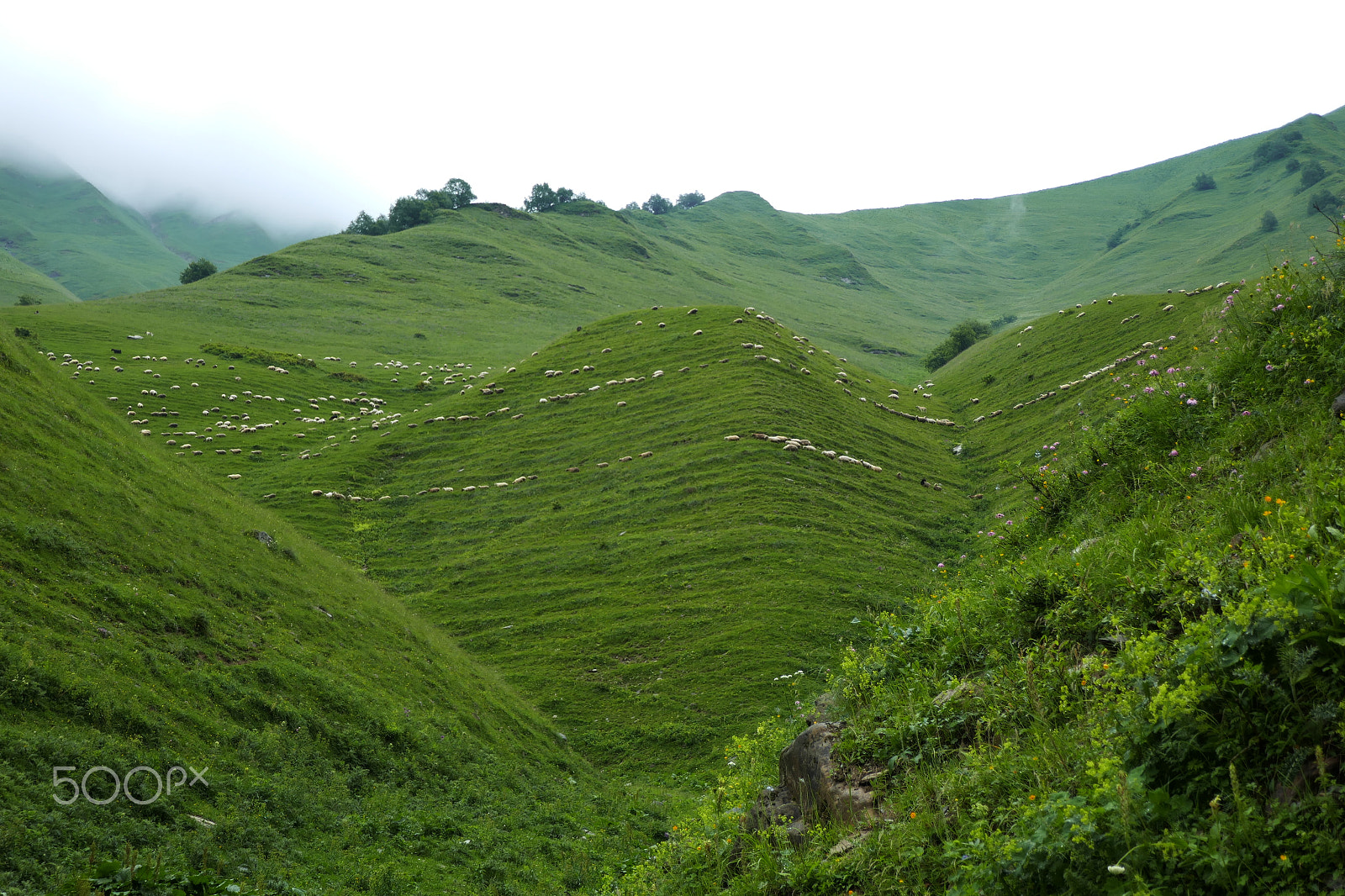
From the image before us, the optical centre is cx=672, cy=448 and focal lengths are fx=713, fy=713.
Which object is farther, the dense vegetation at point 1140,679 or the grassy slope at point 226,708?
the grassy slope at point 226,708

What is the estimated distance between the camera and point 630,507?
33625mm

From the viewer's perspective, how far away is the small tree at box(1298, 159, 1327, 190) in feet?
444

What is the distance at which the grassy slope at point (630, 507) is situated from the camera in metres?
23.4

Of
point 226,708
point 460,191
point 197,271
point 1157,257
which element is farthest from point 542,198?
point 226,708

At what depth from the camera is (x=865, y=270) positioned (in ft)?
561

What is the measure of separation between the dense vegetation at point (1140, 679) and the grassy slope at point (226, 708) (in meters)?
5.01

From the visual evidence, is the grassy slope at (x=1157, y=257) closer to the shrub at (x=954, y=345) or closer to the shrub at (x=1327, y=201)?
the shrub at (x=1327, y=201)

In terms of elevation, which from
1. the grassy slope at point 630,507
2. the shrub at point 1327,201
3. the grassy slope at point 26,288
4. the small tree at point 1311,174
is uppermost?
the grassy slope at point 26,288

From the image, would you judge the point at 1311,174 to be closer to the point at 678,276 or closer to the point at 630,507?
the point at 678,276

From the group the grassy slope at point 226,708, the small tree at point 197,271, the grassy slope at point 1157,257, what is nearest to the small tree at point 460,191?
the small tree at point 197,271

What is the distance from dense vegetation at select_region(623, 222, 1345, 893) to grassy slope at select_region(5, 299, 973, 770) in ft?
38.5

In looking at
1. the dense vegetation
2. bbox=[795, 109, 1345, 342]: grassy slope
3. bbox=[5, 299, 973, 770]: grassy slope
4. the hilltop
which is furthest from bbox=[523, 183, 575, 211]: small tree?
the dense vegetation

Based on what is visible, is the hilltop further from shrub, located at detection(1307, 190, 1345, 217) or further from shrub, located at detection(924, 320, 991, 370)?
shrub, located at detection(924, 320, 991, 370)

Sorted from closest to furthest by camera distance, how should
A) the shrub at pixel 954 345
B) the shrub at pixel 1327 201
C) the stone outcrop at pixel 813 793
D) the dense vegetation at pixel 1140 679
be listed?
1. the dense vegetation at pixel 1140 679
2. the stone outcrop at pixel 813 793
3. the shrub at pixel 954 345
4. the shrub at pixel 1327 201
